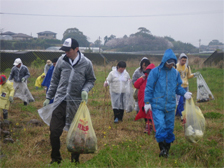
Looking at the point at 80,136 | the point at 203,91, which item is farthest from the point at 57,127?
the point at 203,91

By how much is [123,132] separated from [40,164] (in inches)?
90.7

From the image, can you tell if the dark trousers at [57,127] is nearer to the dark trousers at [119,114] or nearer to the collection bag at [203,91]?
the dark trousers at [119,114]

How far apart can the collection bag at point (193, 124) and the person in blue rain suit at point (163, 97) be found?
0.27 metres

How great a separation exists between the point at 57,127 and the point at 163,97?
1712 mm

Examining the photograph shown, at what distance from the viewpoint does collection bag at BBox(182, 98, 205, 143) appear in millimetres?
4371

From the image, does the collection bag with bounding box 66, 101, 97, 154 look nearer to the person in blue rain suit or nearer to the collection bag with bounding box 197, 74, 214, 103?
the person in blue rain suit

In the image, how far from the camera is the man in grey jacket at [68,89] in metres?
3.93

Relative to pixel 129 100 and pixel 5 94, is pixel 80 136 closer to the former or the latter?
pixel 129 100

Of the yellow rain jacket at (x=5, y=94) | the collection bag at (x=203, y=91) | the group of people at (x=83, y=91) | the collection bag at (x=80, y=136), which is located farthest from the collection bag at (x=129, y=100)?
the collection bag at (x=80, y=136)

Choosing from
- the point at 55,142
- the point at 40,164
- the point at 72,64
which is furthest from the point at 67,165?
the point at 72,64

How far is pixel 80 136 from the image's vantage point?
145 inches

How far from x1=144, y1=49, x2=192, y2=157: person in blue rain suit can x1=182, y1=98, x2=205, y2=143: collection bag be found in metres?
0.27

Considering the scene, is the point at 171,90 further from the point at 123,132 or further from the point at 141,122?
the point at 141,122

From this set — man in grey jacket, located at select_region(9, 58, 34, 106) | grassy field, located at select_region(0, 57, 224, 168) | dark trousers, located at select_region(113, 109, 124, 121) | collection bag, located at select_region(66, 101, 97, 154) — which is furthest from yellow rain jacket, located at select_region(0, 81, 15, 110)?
collection bag, located at select_region(66, 101, 97, 154)
